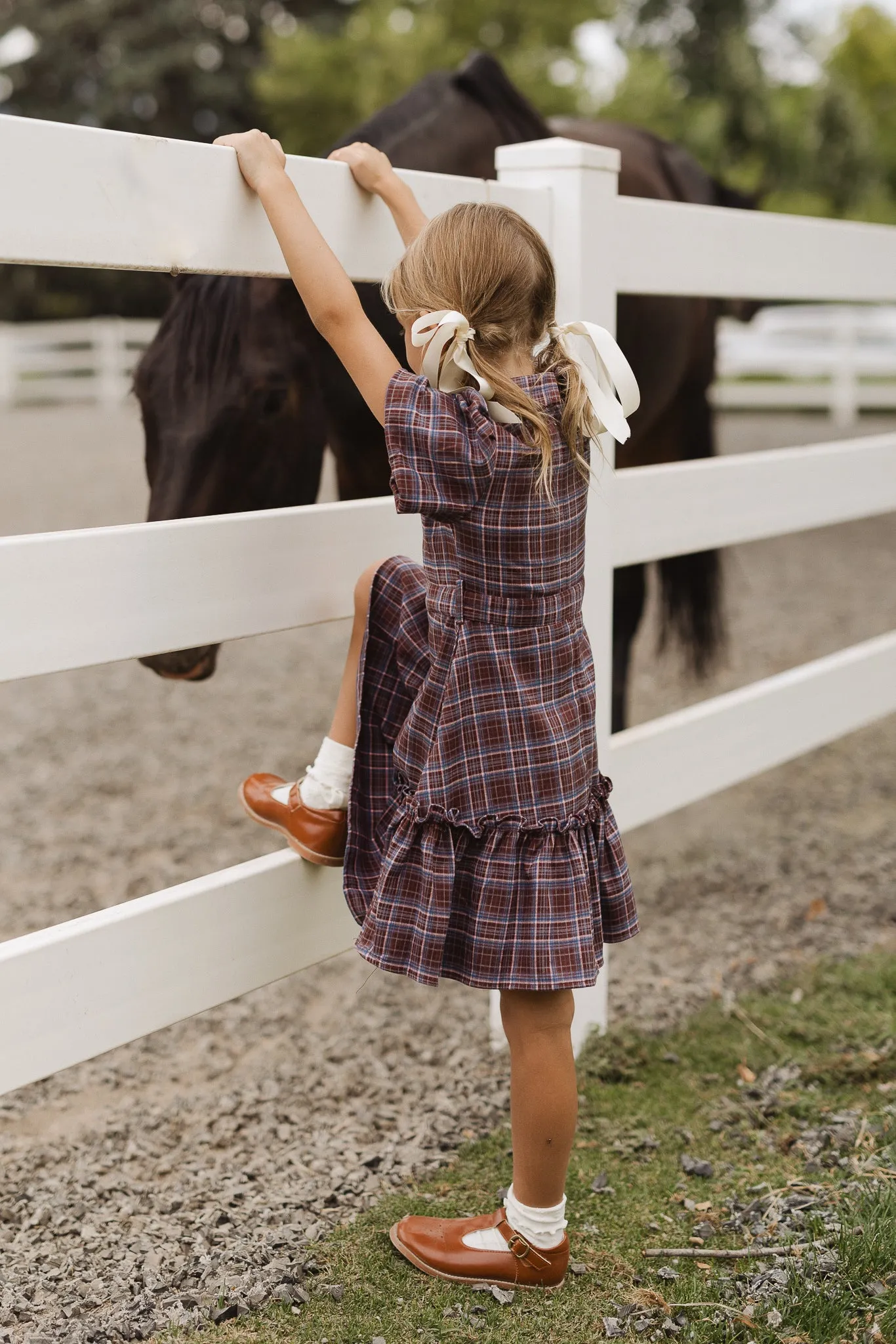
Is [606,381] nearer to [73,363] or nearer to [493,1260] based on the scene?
[493,1260]

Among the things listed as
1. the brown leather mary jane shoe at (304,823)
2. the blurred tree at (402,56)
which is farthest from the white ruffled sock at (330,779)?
the blurred tree at (402,56)

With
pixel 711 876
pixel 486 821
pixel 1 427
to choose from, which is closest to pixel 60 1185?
pixel 486 821

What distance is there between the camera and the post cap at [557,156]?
7.13 feet

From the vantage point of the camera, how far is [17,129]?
1.49m

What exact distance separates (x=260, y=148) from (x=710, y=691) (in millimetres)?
3823

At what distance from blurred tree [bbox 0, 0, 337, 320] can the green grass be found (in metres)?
26.3

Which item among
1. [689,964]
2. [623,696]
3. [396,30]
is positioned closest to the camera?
[689,964]

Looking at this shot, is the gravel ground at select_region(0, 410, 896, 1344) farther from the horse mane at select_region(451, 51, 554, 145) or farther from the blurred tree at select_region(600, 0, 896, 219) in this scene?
the blurred tree at select_region(600, 0, 896, 219)

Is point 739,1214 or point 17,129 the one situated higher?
point 17,129

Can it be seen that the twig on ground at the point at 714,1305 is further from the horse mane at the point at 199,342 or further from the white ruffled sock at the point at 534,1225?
the horse mane at the point at 199,342

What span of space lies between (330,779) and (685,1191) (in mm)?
865

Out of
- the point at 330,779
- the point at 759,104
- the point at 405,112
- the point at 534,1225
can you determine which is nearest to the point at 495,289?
the point at 330,779

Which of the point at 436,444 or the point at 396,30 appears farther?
the point at 396,30

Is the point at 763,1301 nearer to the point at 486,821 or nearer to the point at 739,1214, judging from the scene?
the point at 739,1214
